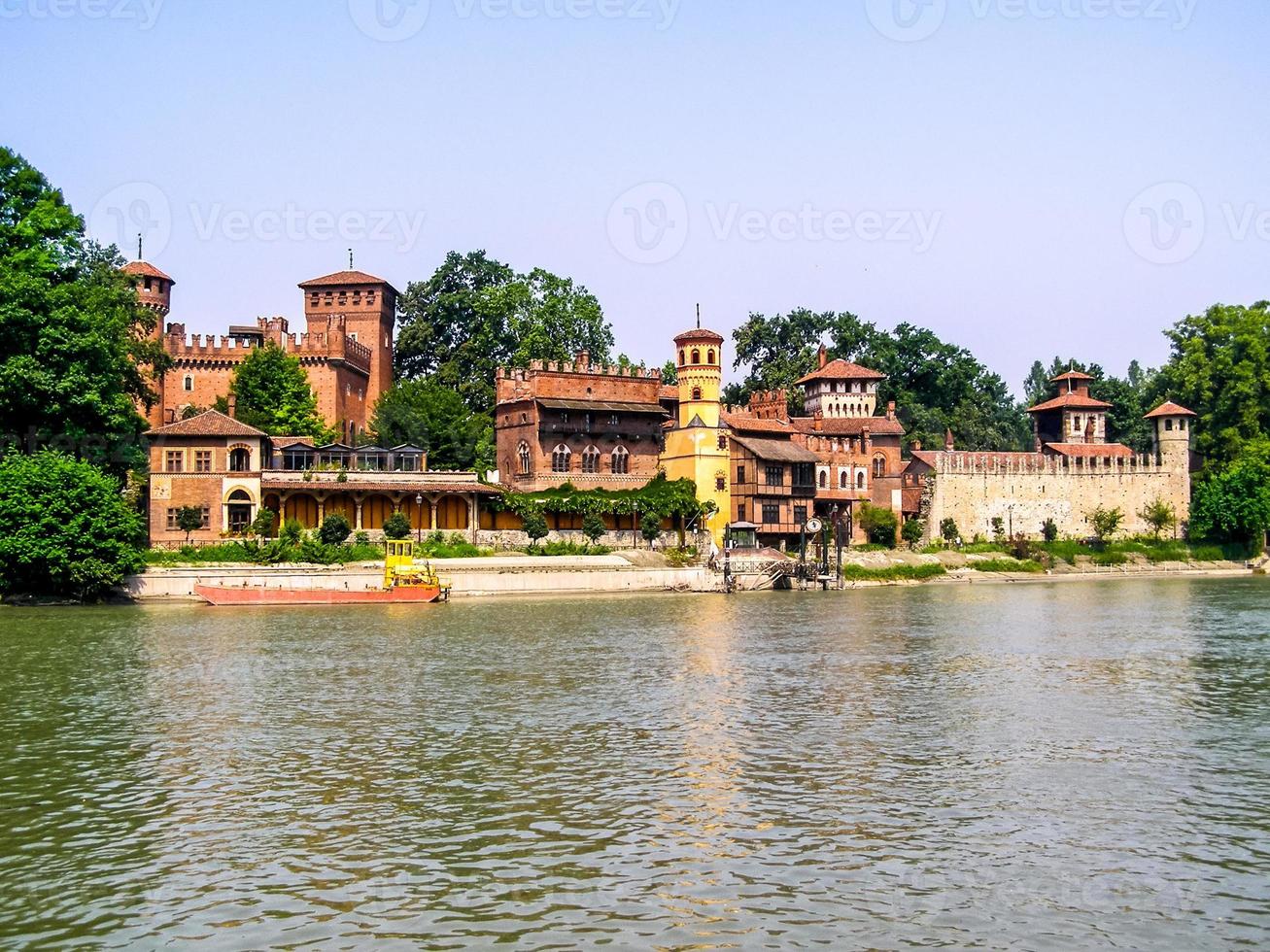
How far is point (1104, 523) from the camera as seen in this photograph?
3029 inches

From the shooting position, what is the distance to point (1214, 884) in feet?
45.0

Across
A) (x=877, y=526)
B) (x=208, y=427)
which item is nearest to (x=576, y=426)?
(x=877, y=526)

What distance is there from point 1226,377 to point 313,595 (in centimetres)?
5784

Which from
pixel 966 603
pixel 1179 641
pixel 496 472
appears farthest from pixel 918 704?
pixel 496 472

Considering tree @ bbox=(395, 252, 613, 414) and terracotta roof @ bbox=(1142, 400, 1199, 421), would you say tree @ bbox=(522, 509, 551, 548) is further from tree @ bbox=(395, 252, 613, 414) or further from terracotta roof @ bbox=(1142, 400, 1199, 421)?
terracotta roof @ bbox=(1142, 400, 1199, 421)

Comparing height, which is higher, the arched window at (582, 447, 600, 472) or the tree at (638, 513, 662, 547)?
the arched window at (582, 447, 600, 472)

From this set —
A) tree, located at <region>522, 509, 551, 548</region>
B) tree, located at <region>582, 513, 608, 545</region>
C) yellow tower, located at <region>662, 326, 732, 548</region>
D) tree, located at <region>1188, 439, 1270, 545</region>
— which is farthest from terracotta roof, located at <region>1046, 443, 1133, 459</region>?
tree, located at <region>522, 509, 551, 548</region>

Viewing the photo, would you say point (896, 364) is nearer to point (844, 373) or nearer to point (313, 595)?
point (844, 373)

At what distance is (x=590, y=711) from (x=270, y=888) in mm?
11468

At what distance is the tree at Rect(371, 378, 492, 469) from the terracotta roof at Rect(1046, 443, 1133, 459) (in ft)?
119

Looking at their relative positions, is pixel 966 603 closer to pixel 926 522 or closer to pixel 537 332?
pixel 926 522

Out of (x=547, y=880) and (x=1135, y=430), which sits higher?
(x=1135, y=430)

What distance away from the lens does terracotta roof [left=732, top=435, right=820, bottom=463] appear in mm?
66562

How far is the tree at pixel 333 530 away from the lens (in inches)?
2170
